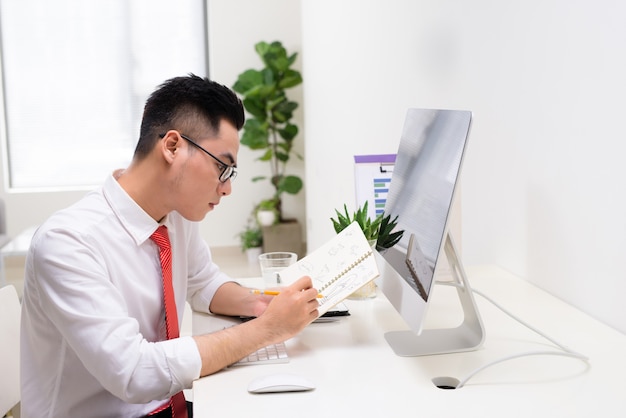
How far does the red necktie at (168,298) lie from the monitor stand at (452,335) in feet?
1.55

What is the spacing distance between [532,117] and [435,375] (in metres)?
0.84

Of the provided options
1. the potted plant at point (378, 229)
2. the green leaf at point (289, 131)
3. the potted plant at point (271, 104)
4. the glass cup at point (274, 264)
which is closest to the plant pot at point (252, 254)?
the potted plant at point (271, 104)

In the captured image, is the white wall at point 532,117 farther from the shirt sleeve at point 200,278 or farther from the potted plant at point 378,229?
the shirt sleeve at point 200,278

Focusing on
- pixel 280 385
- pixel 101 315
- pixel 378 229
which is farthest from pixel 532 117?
pixel 101 315

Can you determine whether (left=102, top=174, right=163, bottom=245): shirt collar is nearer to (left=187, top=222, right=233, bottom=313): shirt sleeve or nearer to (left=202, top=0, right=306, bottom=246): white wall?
(left=187, top=222, right=233, bottom=313): shirt sleeve

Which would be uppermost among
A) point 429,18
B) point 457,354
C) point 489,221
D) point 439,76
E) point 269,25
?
point 269,25

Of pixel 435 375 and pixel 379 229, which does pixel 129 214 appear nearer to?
pixel 379 229

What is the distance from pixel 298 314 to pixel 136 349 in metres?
0.31

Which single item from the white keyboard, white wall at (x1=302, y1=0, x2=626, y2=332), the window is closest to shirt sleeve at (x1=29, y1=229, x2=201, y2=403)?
the white keyboard

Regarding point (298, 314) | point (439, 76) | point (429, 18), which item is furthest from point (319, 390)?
point (429, 18)

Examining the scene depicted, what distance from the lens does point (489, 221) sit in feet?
6.63

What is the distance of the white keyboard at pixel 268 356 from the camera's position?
127 cm

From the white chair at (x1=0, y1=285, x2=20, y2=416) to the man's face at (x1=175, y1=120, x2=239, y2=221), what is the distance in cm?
52

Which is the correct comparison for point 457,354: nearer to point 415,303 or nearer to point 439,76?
point 415,303
